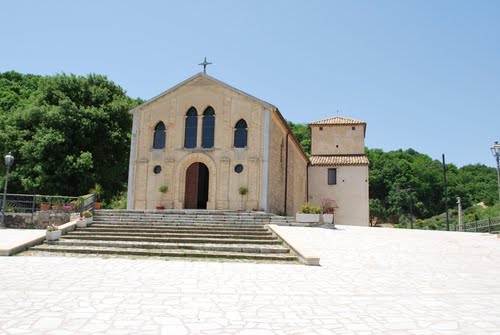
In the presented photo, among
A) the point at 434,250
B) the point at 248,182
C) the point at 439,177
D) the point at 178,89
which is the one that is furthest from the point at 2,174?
the point at 439,177

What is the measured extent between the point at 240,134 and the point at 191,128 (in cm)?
291

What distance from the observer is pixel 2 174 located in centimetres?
3186

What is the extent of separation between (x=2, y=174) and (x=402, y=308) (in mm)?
32638

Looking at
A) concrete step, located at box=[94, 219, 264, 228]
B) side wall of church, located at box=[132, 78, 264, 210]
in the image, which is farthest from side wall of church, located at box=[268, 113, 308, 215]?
concrete step, located at box=[94, 219, 264, 228]

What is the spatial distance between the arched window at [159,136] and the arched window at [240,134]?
4.24 metres

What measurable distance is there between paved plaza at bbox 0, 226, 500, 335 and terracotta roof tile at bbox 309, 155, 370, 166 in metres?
21.9

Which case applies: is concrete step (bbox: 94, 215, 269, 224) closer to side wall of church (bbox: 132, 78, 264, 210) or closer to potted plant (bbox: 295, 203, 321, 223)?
potted plant (bbox: 295, 203, 321, 223)

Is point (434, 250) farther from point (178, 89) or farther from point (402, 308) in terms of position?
point (178, 89)

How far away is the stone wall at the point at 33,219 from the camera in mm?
20791

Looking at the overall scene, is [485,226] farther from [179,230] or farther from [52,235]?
[52,235]

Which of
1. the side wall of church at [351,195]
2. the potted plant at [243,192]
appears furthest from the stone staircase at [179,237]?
the side wall of church at [351,195]

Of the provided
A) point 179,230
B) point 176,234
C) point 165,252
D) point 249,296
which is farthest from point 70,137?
point 249,296

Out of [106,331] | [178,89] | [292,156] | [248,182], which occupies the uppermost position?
[178,89]

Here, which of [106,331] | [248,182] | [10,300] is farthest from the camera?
[248,182]
